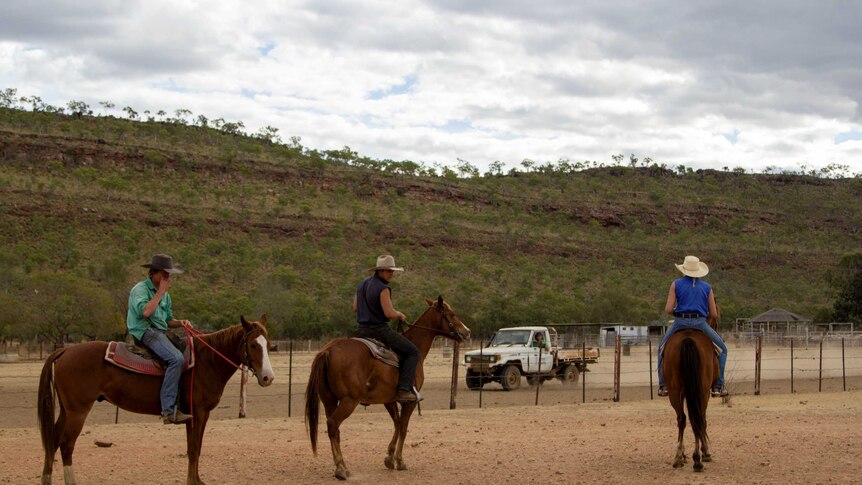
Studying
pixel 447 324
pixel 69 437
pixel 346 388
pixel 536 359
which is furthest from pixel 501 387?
pixel 69 437

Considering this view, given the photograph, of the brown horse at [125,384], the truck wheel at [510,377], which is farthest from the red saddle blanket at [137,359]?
the truck wheel at [510,377]

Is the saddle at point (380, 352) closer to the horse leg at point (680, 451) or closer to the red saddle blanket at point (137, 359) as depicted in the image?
the red saddle blanket at point (137, 359)

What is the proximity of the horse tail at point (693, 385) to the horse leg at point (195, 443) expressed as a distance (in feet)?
17.2

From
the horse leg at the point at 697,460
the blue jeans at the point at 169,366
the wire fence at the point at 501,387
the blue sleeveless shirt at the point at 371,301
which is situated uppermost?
the blue sleeveless shirt at the point at 371,301

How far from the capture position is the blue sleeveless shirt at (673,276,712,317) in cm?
1100

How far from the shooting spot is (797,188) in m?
148

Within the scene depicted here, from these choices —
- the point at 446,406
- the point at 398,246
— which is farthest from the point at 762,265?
the point at 446,406

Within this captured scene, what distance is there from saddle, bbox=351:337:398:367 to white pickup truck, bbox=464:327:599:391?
1605 cm

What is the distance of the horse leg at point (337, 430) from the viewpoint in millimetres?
10086

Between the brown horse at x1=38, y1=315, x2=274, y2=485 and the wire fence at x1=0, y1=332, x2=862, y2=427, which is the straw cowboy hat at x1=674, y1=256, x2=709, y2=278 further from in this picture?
the wire fence at x1=0, y1=332, x2=862, y2=427

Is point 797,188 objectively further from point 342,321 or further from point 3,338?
point 3,338

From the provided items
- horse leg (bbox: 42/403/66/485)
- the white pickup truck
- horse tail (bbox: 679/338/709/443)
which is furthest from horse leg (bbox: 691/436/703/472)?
the white pickup truck

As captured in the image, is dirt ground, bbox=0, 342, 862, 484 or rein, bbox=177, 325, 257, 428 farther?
dirt ground, bbox=0, 342, 862, 484

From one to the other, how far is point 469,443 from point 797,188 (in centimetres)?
14626
